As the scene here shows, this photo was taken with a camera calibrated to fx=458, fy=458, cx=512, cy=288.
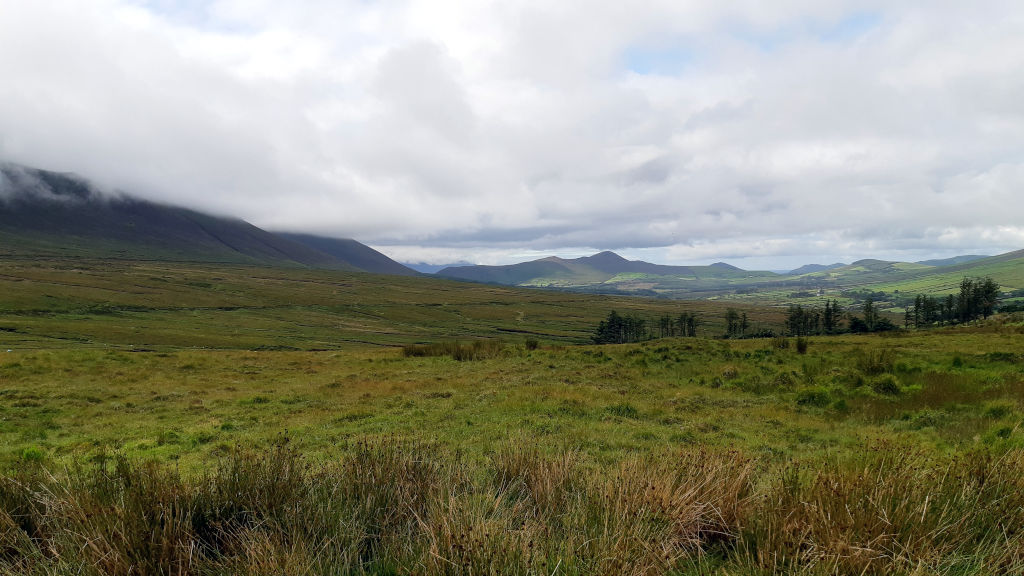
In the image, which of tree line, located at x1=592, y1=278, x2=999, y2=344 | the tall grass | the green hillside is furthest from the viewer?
tree line, located at x1=592, y1=278, x2=999, y2=344

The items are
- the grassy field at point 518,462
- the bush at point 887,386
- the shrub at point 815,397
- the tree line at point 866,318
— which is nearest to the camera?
the grassy field at point 518,462

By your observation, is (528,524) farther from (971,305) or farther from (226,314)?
(226,314)

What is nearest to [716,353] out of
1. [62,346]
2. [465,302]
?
[62,346]

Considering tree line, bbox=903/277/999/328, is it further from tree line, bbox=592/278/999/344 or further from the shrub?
the shrub

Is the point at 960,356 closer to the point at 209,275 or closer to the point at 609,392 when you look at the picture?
the point at 609,392

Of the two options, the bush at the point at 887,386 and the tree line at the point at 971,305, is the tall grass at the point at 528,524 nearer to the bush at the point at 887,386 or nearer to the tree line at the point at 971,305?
the bush at the point at 887,386

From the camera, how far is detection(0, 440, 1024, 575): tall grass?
3.25 meters

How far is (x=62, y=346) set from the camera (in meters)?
55.9

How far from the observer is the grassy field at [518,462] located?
344 centimetres

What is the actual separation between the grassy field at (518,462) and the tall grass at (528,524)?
27 mm

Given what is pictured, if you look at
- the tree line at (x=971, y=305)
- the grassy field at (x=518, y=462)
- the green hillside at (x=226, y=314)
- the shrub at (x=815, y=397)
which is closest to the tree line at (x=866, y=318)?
the tree line at (x=971, y=305)

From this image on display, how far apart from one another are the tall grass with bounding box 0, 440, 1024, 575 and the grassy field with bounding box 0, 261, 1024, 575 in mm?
27

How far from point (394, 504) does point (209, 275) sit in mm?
232341

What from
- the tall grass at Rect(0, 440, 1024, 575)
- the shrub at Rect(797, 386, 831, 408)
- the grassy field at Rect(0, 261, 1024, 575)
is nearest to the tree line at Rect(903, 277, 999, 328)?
the grassy field at Rect(0, 261, 1024, 575)
